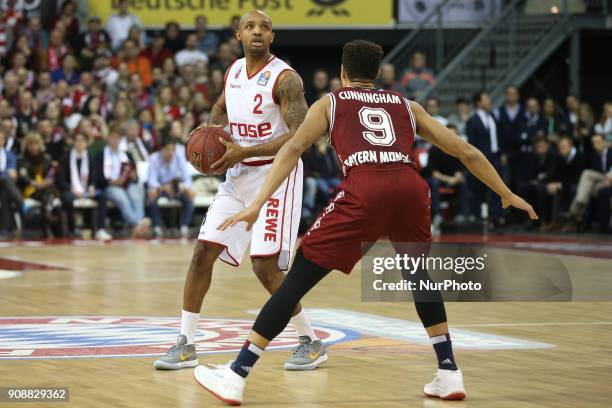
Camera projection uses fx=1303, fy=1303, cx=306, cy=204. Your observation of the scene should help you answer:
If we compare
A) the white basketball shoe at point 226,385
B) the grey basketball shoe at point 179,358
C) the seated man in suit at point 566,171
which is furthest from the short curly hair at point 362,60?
the seated man in suit at point 566,171

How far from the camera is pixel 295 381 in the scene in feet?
23.3

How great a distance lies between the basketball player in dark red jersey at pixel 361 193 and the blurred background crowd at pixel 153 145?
1306 cm

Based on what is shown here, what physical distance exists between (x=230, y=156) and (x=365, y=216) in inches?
52.7

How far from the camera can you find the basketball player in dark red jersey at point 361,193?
6.33 m

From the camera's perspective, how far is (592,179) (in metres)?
20.1

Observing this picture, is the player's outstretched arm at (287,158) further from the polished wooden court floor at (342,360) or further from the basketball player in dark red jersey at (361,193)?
the polished wooden court floor at (342,360)

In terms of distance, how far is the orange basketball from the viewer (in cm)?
752

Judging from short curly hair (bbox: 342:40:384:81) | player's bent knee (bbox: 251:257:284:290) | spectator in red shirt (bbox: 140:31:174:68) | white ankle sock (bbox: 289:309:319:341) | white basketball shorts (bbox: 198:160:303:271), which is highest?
spectator in red shirt (bbox: 140:31:174:68)

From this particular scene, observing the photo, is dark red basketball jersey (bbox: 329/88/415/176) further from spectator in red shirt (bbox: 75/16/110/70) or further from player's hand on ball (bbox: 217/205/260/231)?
spectator in red shirt (bbox: 75/16/110/70)

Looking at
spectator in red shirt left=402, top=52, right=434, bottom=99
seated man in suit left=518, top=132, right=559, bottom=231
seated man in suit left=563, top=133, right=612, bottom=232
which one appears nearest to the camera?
seated man in suit left=563, top=133, right=612, bottom=232

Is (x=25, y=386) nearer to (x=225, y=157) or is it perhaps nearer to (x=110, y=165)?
(x=225, y=157)

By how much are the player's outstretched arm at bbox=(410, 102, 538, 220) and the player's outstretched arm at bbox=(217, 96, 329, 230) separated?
51 cm

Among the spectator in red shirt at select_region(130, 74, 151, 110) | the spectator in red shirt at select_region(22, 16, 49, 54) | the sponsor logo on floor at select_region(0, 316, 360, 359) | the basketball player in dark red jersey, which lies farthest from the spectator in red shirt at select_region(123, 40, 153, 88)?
the basketball player in dark red jersey

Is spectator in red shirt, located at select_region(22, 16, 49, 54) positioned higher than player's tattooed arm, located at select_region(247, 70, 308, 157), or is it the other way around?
spectator in red shirt, located at select_region(22, 16, 49, 54)
